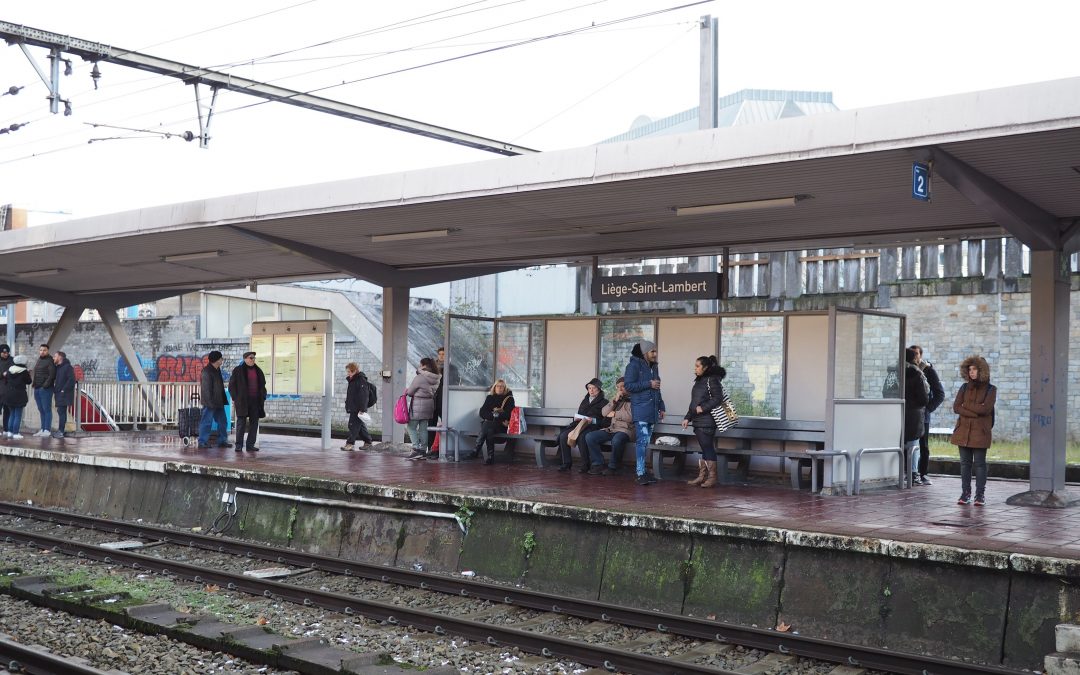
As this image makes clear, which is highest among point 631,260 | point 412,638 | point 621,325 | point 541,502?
A: point 631,260

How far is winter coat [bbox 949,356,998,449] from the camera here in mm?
10406

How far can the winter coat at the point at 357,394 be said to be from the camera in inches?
691

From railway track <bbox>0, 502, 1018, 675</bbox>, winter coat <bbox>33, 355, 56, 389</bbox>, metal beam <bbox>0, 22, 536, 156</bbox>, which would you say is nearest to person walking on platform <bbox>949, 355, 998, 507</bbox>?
railway track <bbox>0, 502, 1018, 675</bbox>

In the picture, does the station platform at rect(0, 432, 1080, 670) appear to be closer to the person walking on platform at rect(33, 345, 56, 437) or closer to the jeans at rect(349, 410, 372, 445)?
the jeans at rect(349, 410, 372, 445)

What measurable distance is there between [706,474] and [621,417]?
4.66 feet

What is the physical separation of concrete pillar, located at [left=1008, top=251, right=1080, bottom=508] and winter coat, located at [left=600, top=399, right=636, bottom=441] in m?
4.48

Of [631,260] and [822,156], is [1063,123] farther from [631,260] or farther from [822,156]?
[631,260]

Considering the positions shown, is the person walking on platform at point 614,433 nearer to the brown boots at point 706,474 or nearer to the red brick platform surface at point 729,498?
the red brick platform surface at point 729,498

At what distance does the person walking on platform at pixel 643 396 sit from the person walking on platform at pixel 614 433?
0.94 ft

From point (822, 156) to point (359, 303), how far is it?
2472 cm

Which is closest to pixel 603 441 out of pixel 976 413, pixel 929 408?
pixel 929 408

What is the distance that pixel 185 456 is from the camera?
15586 millimetres

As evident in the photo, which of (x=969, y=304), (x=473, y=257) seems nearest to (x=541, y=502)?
(x=473, y=257)

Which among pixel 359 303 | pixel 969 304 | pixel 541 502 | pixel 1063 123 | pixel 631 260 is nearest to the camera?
pixel 1063 123
